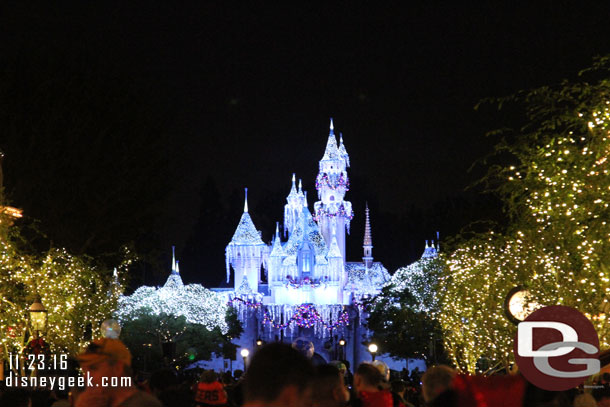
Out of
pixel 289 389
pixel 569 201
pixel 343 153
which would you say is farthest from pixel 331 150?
pixel 289 389

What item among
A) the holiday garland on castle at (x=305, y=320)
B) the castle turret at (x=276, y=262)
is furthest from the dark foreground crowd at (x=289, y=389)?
the castle turret at (x=276, y=262)

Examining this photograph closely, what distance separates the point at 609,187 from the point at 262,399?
10889 mm

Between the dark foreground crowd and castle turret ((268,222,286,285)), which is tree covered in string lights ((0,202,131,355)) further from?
castle turret ((268,222,286,285))

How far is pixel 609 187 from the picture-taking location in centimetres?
1384

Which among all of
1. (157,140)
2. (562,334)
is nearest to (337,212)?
(157,140)

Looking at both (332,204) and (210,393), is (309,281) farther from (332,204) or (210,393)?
(210,393)

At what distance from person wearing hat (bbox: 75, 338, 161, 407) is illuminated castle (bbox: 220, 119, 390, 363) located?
72881mm

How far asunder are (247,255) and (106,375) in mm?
78770

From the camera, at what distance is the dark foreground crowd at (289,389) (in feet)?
13.2

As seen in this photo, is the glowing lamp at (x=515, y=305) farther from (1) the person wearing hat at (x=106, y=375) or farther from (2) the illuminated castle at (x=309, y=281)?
(2) the illuminated castle at (x=309, y=281)

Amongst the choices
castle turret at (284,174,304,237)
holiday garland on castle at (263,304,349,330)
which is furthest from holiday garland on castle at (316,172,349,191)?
holiday garland on castle at (263,304,349,330)

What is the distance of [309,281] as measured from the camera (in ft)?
272

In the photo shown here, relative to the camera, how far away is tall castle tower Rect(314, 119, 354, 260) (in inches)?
3430

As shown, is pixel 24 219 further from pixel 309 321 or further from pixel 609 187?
pixel 309 321
